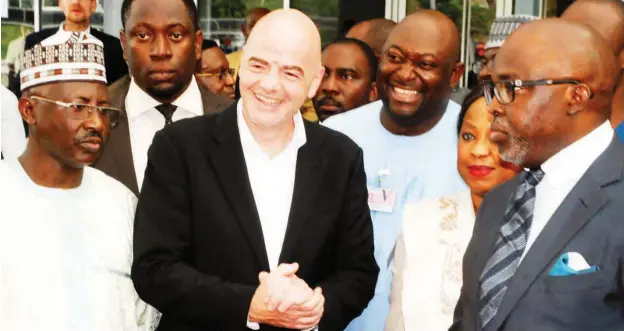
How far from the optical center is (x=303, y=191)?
2.72 meters

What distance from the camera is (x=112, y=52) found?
176 inches

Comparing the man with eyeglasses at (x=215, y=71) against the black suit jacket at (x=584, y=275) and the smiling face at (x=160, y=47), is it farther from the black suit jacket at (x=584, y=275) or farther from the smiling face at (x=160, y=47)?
the black suit jacket at (x=584, y=275)

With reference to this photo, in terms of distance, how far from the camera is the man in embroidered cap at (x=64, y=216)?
8.55 ft

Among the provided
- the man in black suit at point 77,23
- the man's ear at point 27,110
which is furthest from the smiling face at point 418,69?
the man in black suit at point 77,23

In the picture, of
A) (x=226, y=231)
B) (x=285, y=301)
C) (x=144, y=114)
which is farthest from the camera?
(x=144, y=114)

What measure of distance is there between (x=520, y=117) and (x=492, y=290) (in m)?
0.45

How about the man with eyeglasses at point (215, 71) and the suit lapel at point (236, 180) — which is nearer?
the suit lapel at point (236, 180)

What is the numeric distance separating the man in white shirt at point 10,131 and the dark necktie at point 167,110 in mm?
987

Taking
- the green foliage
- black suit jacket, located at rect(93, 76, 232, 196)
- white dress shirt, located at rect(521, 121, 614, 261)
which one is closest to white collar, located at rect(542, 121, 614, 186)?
white dress shirt, located at rect(521, 121, 614, 261)

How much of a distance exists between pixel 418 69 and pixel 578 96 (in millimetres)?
1349

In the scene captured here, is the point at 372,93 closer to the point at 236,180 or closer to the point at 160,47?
the point at 160,47

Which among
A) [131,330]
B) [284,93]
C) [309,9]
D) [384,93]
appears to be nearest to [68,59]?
[284,93]

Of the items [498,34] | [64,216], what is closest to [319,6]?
[498,34]

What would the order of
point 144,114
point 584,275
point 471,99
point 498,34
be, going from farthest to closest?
point 498,34, point 144,114, point 471,99, point 584,275
